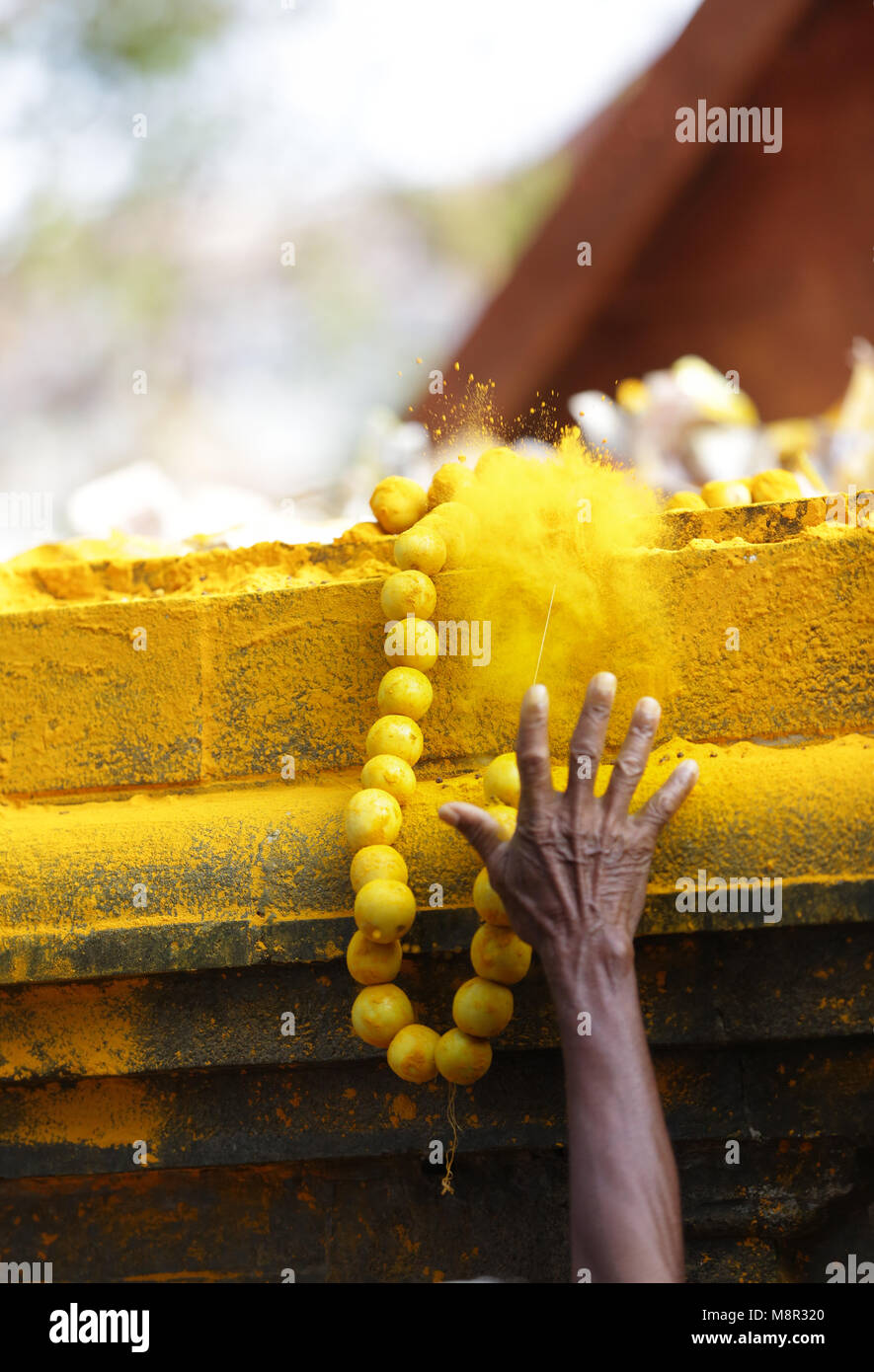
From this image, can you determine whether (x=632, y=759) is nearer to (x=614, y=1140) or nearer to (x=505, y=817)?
(x=505, y=817)

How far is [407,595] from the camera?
177cm

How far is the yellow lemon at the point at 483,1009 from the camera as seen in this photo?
152cm

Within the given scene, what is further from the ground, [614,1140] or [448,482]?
[448,482]

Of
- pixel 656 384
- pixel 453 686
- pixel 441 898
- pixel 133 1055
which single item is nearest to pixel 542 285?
pixel 656 384

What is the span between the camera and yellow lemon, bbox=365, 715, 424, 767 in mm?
1734

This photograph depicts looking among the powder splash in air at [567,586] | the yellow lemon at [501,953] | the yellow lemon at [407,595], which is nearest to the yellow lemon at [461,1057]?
the yellow lemon at [501,953]

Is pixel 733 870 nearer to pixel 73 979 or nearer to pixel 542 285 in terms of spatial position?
pixel 73 979

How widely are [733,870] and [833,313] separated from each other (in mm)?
2960

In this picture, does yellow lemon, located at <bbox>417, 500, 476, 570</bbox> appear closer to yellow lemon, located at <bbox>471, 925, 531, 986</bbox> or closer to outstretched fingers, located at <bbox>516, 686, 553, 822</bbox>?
outstretched fingers, located at <bbox>516, 686, 553, 822</bbox>

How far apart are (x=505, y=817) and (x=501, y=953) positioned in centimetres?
21

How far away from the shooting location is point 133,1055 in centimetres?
172

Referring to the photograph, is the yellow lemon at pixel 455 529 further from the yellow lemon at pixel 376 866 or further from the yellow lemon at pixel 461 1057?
the yellow lemon at pixel 461 1057

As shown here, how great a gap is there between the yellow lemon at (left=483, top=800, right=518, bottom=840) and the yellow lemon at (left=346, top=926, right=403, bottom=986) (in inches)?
9.9

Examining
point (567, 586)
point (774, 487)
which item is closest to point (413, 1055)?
point (567, 586)
